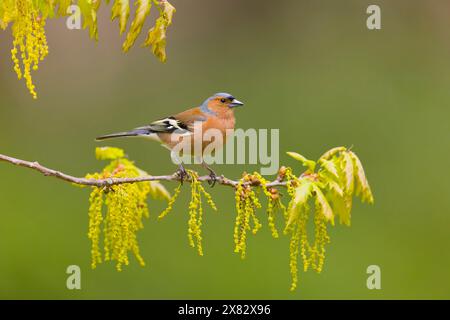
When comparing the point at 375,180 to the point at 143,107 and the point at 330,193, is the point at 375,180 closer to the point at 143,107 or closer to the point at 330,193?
the point at 143,107

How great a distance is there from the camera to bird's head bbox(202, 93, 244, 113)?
462cm

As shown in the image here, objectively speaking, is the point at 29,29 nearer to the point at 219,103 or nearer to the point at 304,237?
the point at 304,237

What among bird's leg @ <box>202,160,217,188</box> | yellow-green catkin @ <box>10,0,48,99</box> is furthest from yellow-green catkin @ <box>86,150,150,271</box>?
yellow-green catkin @ <box>10,0,48,99</box>

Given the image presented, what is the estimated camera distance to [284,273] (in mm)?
6527

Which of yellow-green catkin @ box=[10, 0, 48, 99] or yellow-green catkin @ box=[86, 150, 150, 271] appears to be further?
yellow-green catkin @ box=[86, 150, 150, 271]

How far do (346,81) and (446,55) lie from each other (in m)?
1.22

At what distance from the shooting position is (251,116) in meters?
7.44

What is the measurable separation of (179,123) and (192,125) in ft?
0.28

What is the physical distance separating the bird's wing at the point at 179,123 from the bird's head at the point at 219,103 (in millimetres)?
72

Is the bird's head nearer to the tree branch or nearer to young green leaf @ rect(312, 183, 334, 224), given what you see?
the tree branch

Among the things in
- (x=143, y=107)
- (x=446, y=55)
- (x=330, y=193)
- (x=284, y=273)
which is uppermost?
(x=446, y=55)

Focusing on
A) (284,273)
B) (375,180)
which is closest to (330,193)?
(284,273)

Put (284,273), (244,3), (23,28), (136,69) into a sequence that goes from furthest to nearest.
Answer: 1. (244,3)
2. (136,69)
3. (284,273)
4. (23,28)

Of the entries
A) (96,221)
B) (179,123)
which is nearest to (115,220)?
(96,221)
